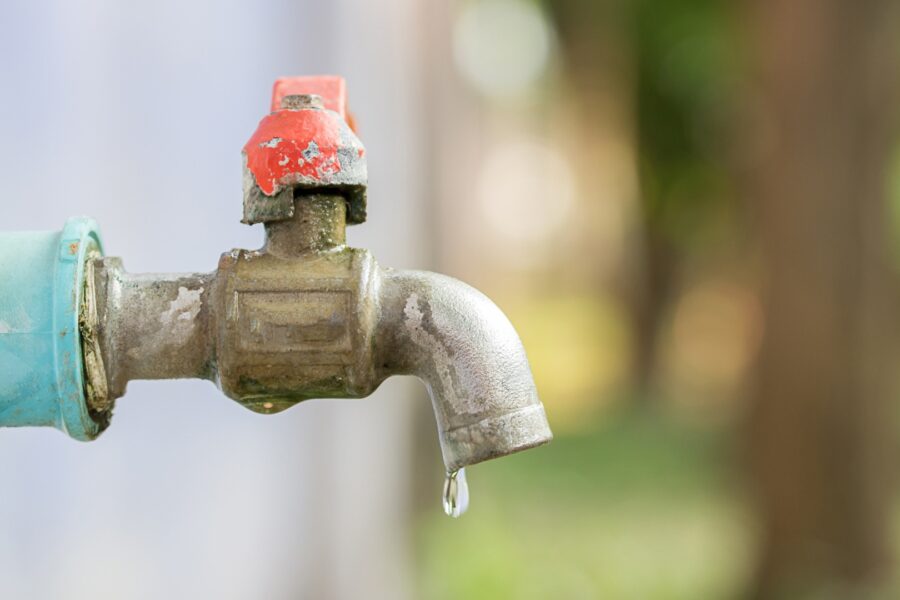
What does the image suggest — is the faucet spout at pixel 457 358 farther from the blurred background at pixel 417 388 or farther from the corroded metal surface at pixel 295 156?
the blurred background at pixel 417 388

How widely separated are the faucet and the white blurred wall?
395mm

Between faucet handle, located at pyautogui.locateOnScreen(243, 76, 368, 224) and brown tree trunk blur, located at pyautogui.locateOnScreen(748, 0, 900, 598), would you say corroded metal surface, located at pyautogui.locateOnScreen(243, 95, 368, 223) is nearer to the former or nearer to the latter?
faucet handle, located at pyautogui.locateOnScreen(243, 76, 368, 224)

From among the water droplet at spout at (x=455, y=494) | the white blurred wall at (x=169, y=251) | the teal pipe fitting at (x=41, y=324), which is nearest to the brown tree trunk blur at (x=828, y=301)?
the white blurred wall at (x=169, y=251)

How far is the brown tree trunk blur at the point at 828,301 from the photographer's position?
10.1 feet

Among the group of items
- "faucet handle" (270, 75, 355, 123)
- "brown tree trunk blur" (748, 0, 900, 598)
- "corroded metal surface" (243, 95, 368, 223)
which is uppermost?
"faucet handle" (270, 75, 355, 123)

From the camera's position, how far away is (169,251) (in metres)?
1.53

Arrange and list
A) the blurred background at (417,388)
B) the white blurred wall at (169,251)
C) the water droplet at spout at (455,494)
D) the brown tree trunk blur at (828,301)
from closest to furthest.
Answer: the water droplet at spout at (455,494), the white blurred wall at (169,251), the blurred background at (417,388), the brown tree trunk blur at (828,301)

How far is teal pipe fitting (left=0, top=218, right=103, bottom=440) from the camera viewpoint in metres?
0.66

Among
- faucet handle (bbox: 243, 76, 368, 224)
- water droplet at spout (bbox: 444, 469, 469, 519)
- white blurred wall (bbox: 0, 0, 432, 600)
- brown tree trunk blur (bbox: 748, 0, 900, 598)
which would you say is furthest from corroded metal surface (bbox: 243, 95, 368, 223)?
brown tree trunk blur (bbox: 748, 0, 900, 598)

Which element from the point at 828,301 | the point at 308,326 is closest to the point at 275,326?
the point at 308,326

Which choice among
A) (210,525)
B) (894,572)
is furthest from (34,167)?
(894,572)

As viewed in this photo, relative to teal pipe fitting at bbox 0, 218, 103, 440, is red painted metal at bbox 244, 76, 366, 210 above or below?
above

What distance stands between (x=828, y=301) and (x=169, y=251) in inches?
87.9

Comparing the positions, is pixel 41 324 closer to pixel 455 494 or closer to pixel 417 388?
Answer: pixel 455 494
